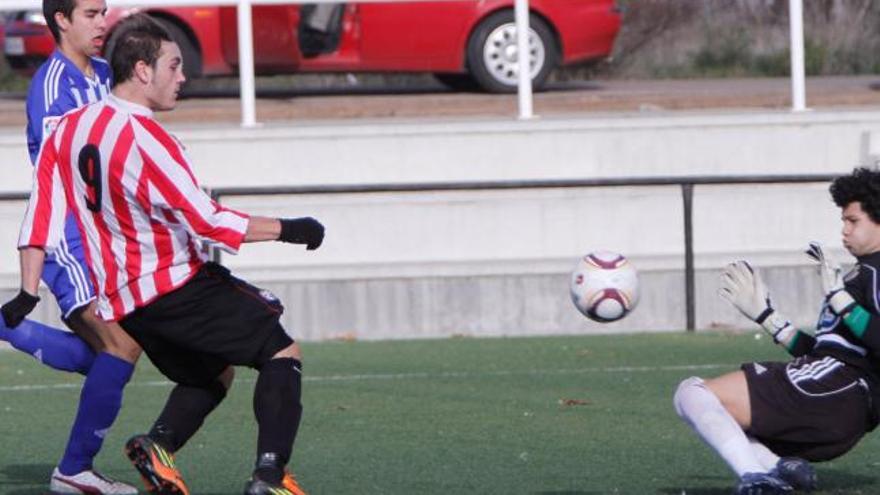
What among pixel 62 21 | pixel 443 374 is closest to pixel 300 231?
pixel 62 21

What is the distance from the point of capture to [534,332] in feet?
39.6

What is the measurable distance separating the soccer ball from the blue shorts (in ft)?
6.50

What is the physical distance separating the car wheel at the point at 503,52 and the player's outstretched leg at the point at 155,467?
8900mm

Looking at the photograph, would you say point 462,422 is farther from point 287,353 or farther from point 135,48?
point 135,48

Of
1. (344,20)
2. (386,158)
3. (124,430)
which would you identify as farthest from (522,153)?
(124,430)

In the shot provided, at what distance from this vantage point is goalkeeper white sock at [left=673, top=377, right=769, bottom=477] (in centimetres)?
603

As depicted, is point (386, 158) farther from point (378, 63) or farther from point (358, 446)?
point (358, 446)

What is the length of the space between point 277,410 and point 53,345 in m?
1.36

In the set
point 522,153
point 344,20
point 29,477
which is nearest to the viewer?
point 29,477

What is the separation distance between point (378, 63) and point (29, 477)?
27.4ft

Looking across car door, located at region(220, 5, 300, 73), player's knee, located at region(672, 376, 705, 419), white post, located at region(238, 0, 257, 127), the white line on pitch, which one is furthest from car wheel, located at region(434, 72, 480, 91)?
player's knee, located at region(672, 376, 705, 419)

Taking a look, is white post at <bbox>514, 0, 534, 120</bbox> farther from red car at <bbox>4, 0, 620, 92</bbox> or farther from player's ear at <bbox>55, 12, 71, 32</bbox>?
player's ear at <bbox>55, 12, 71, 32</bbox>

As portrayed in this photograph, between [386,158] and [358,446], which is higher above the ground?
[386,158]

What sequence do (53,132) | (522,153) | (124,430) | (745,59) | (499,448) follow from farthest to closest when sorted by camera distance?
(745,59) → (522,153) → (124,430) → (499,448) → (53,132)
